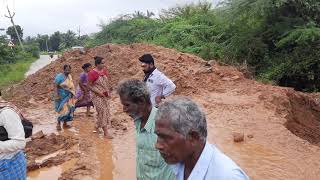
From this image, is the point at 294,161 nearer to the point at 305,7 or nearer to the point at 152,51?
the point at 305,7

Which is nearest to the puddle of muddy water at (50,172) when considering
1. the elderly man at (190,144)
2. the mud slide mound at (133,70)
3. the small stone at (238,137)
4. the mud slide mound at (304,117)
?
the small stone at (238,137)

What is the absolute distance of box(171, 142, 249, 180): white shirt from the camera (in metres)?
1.90

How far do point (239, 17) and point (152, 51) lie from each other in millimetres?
3621

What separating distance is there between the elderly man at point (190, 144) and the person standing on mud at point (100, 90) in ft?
20.8

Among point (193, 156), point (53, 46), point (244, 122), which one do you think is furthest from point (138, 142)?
point (53, 46)

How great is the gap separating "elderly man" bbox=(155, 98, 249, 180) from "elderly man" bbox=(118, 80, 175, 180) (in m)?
0.97

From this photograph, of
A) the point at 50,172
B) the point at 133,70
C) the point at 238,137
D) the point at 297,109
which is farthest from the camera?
Answer: the point at 133,70

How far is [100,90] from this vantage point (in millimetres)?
8531

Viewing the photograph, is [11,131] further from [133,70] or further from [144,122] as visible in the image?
[133,70]

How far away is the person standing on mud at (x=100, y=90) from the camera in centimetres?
839

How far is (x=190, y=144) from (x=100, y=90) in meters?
6.63

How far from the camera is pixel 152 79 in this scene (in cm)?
623

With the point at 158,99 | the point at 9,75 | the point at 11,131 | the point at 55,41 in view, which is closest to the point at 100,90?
the point at 158,99

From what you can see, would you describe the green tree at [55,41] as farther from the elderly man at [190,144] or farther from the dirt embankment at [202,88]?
the elderly man at [190,144]
